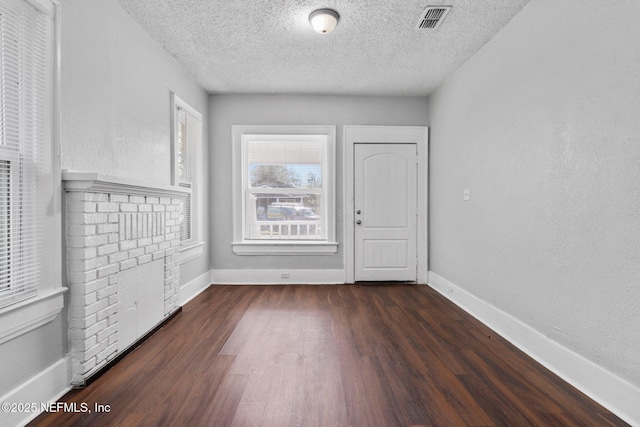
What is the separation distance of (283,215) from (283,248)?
462mm

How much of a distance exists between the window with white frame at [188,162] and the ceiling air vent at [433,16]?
2.51 meters

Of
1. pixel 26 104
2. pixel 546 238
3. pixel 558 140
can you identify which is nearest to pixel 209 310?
pixel 26 104

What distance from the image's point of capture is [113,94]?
2.34m

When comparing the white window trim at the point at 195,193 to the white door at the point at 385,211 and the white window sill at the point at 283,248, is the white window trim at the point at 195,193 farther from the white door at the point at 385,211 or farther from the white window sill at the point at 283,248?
the white door at the point at 385,211

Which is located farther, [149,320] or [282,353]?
[149,320]

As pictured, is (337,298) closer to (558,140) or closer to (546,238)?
(546,238)

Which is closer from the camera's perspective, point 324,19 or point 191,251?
point 324,19

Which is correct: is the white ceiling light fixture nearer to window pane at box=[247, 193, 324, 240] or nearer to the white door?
the white door

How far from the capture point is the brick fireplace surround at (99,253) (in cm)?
186

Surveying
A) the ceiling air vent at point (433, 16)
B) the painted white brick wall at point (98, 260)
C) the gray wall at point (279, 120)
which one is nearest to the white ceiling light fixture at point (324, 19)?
the ceiling air vent at point (433, 16)

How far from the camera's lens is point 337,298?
3.66 meters

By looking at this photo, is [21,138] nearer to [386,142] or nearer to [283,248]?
[283,248]

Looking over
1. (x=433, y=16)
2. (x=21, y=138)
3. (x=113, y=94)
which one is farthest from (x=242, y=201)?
(x=433, y=16)

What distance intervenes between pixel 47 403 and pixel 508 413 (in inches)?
97.7
